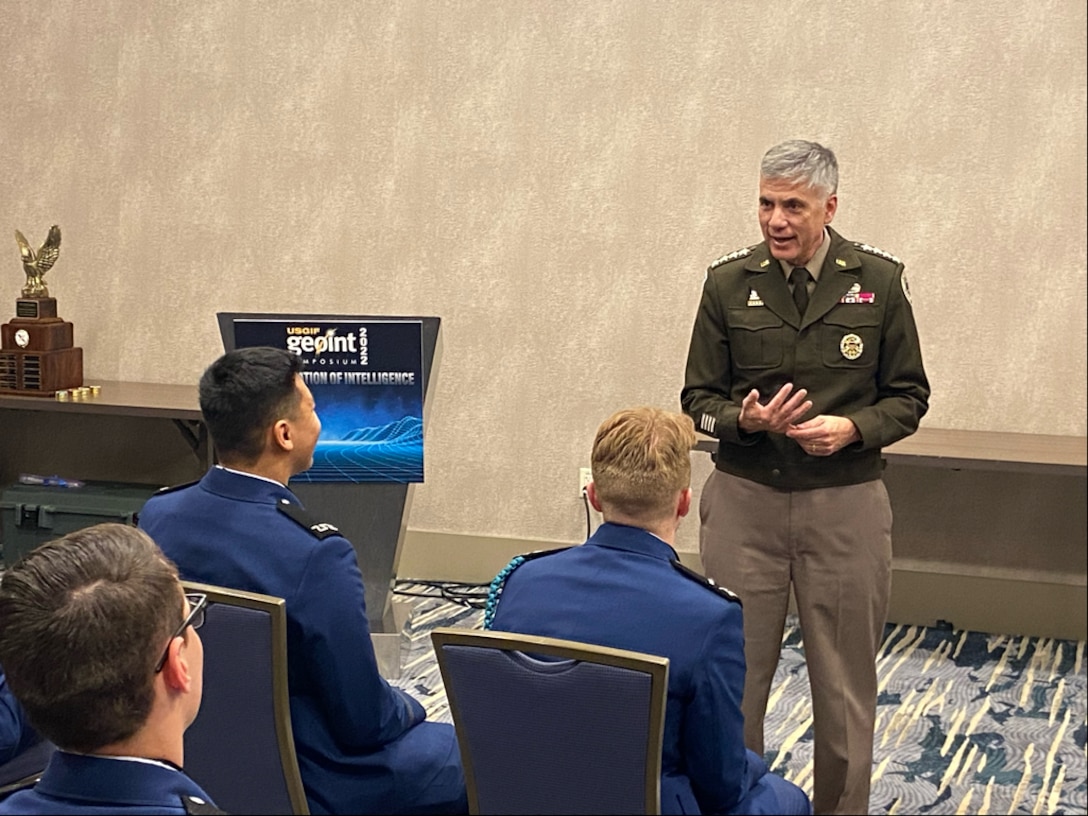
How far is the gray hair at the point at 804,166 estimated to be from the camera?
111 inches

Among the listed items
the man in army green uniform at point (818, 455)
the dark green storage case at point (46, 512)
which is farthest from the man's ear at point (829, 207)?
the dark green storage case at point (46, 512)

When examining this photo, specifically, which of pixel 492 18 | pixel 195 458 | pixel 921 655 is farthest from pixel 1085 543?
pixel 195 458

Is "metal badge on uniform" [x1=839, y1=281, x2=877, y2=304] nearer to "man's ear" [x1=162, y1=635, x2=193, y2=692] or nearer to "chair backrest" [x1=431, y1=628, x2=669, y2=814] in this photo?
"chair backrest" [x1=431, y1=628, x2=669, y2=814]

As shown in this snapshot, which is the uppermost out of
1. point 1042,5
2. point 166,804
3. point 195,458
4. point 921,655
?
point 1042,5

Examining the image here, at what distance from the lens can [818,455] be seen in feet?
9.32

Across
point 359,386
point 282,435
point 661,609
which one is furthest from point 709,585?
point 359,386

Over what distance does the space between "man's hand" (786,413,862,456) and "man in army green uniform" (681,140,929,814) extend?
38 millimetres

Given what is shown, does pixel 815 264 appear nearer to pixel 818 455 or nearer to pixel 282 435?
pixel 818 455

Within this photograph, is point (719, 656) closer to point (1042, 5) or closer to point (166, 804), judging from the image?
point (166, 804)

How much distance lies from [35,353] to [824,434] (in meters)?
3.41

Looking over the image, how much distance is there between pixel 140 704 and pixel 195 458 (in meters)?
4.31

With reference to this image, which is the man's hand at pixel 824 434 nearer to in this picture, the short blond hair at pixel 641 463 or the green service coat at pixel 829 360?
the green service coat at pixel 829 360

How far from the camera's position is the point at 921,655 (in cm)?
448

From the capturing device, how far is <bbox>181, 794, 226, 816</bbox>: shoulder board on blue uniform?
51.7 inches
